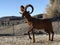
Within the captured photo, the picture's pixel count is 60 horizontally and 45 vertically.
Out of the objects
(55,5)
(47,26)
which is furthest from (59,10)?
(47,26)

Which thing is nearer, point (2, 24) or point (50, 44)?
point (50, 44)

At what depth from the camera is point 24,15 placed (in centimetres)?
1627

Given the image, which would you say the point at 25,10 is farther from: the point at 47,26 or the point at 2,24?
the point at 2,24

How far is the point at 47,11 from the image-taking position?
62.3 meters

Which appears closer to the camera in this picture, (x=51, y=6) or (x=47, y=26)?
(x=47, y=26)

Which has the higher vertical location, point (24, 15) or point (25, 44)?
point (24, 15)

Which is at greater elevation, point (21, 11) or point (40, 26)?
point (21, 11)

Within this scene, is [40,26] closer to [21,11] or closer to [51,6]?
[21,11]

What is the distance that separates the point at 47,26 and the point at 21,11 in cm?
229

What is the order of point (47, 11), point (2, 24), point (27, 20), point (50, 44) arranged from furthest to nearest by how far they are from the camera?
point (47, 11)
point (2, 24)
point (27, 20)
point (50, 44)

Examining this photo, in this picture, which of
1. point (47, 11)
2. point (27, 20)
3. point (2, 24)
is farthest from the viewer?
point (47, 11)

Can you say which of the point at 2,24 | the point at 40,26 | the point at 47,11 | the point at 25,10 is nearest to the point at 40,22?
the point at 40,26

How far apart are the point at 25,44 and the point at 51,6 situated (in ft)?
164

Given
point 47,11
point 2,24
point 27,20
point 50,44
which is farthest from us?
point 47,11
